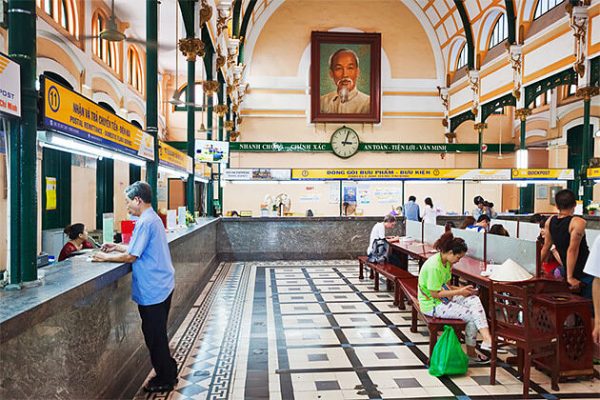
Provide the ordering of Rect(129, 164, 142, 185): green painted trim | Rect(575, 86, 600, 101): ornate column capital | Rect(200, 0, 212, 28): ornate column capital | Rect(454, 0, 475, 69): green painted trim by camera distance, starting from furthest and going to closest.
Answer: Rect(454, 0, 475, 69): green painted trim
Rect(129, 164, 142, 185): green painted trim
Rect(575, 86, 600, 101): ornate column capital
Rect(200, 0, 212, 28): ornate column capital

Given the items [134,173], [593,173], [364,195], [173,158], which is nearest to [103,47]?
[134,173]

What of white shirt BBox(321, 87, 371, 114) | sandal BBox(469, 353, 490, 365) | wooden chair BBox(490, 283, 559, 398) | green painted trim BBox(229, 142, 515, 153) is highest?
white shirt BBox(321, 87, 371, 114)

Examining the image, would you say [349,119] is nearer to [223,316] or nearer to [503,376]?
[223,316]

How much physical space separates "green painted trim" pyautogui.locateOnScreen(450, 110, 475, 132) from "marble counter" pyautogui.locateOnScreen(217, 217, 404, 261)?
944 centimetres

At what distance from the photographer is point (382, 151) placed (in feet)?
63.2

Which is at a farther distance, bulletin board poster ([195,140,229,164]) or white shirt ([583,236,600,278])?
bulletin board poster ([195,140,229,164])

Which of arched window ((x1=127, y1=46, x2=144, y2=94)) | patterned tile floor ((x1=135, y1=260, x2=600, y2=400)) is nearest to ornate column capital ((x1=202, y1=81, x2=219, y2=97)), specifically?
arched window ((x1=127, y1=46, x2=144, y2=94))

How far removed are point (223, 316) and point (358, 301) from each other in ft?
6.72

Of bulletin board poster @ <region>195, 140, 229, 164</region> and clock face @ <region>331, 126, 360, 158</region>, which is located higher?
clock face @ <region>331, 126, 360, 158</region>

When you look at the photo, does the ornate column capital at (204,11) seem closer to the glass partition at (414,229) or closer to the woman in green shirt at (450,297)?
the glass partition at (414,229)

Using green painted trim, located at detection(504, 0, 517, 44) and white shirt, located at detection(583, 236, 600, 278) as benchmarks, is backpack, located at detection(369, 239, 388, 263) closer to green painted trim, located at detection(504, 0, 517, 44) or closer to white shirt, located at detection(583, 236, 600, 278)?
white shirt, located at detection(583, 236, 600, 278)

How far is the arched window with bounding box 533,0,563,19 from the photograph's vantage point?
42.5 ft

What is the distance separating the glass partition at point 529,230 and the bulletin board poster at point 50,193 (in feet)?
29.4

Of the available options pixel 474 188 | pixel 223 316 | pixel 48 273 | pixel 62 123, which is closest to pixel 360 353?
pixel 223 316
